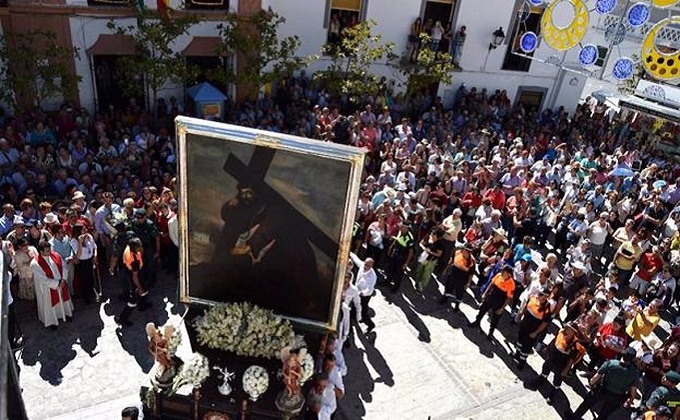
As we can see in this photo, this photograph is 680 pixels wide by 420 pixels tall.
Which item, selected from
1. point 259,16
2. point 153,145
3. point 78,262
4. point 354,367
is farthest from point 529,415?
point 259,16

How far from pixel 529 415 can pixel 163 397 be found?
563cm

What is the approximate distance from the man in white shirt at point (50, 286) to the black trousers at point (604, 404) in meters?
8.46

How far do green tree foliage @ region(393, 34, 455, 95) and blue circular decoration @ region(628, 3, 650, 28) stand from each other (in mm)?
6804

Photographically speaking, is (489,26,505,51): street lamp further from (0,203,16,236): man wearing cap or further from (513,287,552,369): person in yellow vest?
(0,203,16,236): man wearing cap

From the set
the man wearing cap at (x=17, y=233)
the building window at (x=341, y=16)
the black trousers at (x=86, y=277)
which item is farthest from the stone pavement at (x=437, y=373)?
the building window at (x=341, y=16)

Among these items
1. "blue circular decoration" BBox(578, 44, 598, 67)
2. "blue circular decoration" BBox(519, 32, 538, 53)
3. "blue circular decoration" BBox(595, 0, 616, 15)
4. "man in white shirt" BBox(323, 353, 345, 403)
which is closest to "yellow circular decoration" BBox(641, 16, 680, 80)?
"blue circular decoration" BBox(578, 44, 598, 67)

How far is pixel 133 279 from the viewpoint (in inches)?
355

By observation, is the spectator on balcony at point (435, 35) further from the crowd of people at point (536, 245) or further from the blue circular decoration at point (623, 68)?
the blue circular decoration at point (623, 68)

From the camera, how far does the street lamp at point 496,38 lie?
71.8ft

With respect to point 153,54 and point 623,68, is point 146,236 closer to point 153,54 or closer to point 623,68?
Result: point 153,54

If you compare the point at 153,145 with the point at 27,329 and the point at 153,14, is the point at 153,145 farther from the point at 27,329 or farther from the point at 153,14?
the point at 27,329

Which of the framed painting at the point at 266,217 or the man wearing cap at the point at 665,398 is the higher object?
the framed painting at the point at 266,217

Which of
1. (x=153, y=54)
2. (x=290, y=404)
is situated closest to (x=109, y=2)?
(x=153, y=54)

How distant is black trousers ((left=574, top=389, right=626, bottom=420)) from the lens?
8.09m
